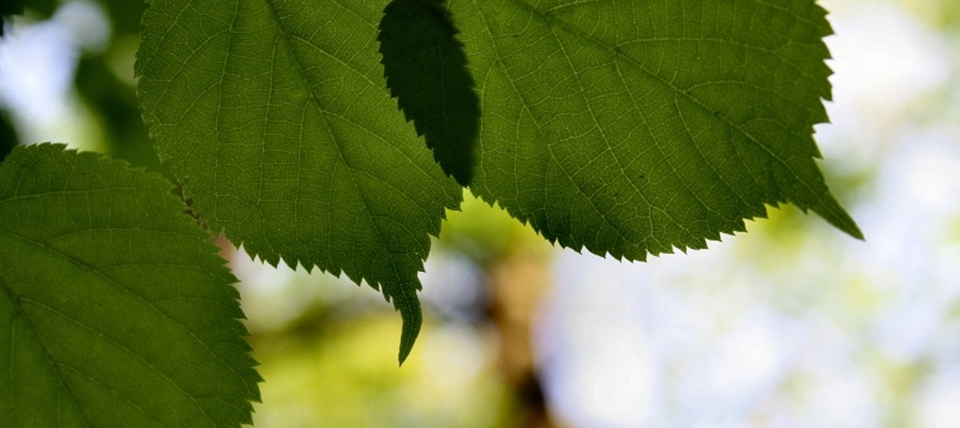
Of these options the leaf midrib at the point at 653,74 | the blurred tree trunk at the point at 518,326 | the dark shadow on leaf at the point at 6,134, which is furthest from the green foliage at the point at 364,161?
the blurred tree trunk at the point at 518,326

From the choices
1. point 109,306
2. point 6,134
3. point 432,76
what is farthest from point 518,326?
point 432,76

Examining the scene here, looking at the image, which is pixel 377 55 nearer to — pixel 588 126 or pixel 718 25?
pixel 588 126

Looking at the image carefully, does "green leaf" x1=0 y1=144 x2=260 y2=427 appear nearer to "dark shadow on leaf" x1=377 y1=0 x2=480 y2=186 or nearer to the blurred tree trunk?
"dark shadow on leaf" x1=377 y1=0 x2=480 y2=186

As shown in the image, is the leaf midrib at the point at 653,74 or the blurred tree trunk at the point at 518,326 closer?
the leaf midrib at the point at 653,74

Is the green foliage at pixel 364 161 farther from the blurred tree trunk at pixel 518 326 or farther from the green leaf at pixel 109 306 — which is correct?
the blurred tree trunk at pixel 518 326

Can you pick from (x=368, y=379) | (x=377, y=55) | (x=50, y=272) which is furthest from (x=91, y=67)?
(x=368, y=379)

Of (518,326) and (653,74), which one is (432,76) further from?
(518,326)

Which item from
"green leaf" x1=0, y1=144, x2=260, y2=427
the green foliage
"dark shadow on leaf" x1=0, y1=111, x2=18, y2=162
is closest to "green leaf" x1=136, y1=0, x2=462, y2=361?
the green foliage
